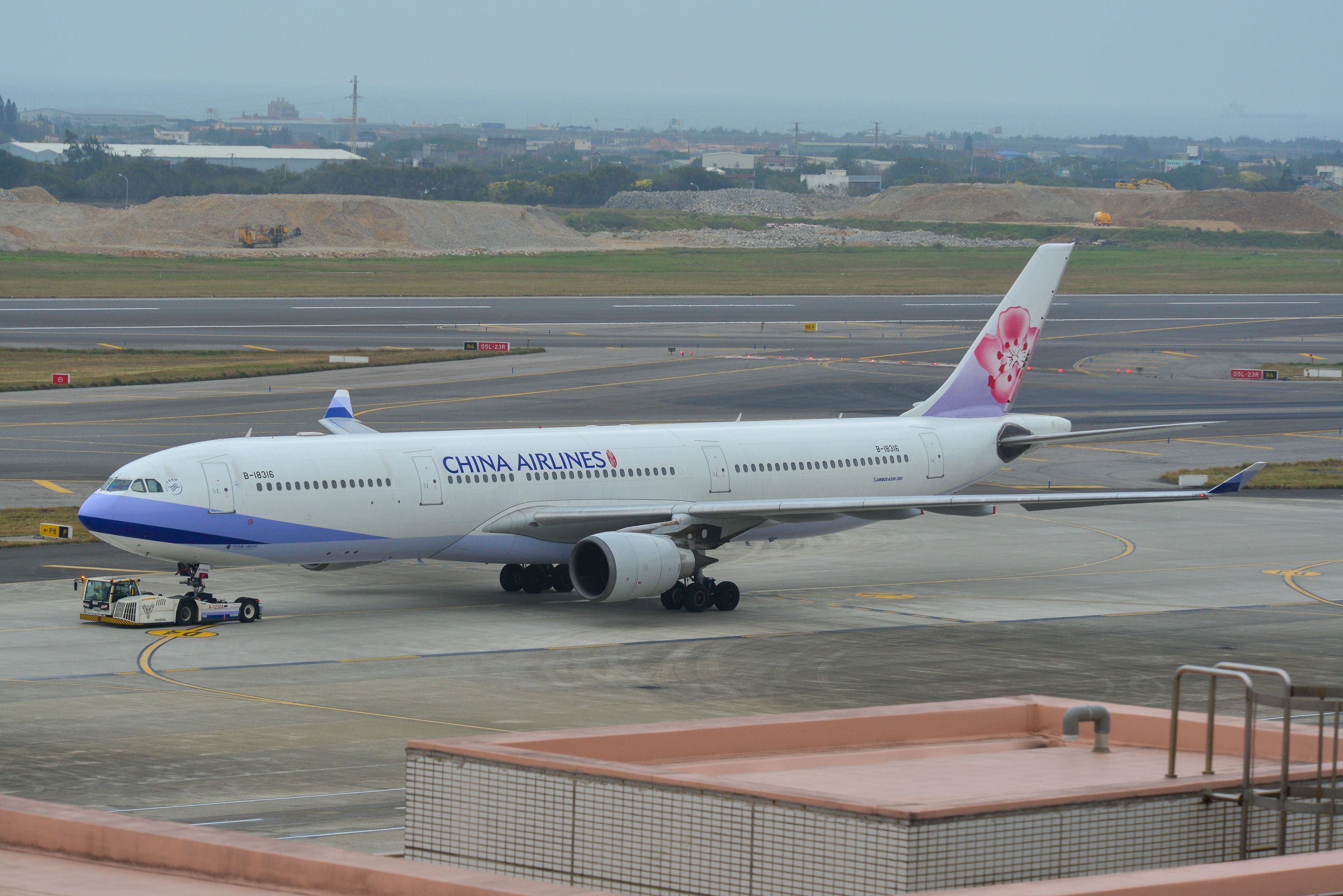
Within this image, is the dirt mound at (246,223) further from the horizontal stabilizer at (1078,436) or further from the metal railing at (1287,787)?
the metal railing at (1287,787)

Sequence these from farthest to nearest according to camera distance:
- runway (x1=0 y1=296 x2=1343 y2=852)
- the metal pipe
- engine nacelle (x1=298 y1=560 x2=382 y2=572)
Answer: engine nacelle (x1=298 y1=560 x2=382 y2=572) < runway (x1=0 y1=296 x2=1343 y2=852) < the metal pipe

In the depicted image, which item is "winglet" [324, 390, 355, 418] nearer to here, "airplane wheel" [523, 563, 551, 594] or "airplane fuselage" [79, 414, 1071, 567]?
"airplane fuselage" [79, 414, 1071, 567]

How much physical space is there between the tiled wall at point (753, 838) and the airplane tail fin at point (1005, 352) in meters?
40.1

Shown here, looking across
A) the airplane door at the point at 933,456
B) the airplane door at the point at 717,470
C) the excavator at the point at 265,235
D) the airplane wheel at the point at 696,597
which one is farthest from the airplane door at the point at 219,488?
the excavator at the point at 265,235

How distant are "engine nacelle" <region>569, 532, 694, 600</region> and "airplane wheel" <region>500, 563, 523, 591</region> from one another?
365 centimetres

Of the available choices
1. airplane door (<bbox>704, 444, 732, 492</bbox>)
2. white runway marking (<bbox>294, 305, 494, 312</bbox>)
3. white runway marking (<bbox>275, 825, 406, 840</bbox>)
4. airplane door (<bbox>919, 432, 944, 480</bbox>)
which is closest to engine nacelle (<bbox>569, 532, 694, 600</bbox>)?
airplane door (<bbox>704, 444, 732, 492</bbox>)

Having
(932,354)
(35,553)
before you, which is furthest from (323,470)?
(932,354)

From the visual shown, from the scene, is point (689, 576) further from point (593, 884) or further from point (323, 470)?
point (593, 884)

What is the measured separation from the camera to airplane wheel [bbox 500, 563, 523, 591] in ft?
155

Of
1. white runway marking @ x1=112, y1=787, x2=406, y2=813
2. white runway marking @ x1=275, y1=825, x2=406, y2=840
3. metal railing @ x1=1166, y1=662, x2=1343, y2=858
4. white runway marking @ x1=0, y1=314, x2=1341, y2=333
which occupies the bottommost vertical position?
white runway marking @ x1=112, y1=787, x2=406, y2=813

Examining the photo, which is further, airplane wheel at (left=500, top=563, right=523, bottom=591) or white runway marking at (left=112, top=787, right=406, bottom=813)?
airplane wheel at (left=500, top=563, right=523, bottom=591)

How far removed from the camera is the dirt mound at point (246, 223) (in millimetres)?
187375

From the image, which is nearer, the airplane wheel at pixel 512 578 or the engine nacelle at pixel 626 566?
the engine nacelle at pixel 626 566

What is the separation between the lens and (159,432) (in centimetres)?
7256
